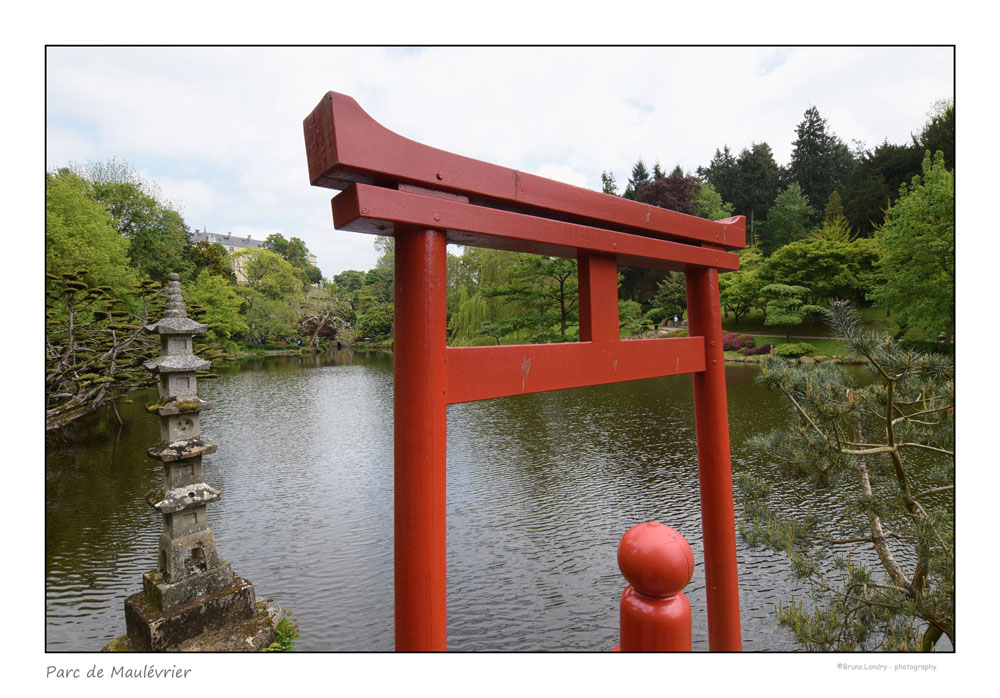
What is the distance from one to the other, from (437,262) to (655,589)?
2.32 feet

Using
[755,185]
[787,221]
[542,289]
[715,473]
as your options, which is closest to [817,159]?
[755,185]

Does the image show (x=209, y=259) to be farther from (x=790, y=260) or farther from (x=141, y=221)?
(x=790, y=260)

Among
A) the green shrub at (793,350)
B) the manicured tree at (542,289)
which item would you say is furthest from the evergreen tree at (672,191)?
the manicured tree at (542,289)

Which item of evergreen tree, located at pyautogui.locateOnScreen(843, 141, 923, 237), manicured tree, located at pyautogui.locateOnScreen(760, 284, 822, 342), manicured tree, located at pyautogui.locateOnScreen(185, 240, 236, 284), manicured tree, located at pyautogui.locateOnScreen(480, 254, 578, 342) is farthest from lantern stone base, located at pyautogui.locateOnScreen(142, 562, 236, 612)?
evergreen tree, located at pyautogui.locateOnScreen(843, 141, 923, 237)

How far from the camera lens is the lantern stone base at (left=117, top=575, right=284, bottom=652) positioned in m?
2.90

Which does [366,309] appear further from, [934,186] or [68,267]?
[934,186]

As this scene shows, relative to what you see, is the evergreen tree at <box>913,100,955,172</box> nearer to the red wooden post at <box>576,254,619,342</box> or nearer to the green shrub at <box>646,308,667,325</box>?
the green shrub at <box>646,308,667,325</box>

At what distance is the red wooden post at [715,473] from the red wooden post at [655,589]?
4.21 ft

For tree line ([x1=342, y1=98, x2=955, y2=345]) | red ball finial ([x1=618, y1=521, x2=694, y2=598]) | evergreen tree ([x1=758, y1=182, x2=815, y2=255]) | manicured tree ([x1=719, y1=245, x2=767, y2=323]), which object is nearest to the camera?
red ball finial ([x1=618, y1=521, x2=694, y2=598])

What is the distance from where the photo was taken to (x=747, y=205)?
2614 centimetres

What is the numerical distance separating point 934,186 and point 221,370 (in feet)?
64.0

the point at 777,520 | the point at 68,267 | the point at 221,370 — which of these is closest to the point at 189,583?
the point at 777,520

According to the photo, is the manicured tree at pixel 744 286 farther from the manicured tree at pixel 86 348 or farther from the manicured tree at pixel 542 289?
Answer: the manicured tree at pixel 86 348

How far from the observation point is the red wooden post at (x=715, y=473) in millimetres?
1871
